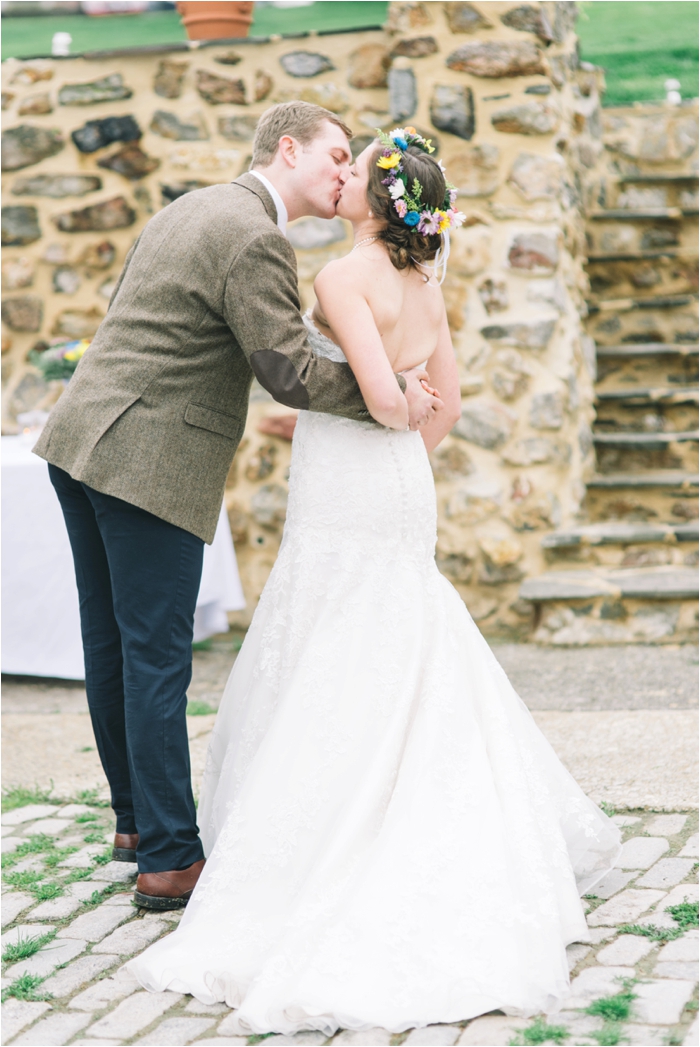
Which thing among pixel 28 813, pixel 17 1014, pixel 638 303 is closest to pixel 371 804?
pixel 17 1014

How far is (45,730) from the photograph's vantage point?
437cm

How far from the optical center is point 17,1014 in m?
2.30

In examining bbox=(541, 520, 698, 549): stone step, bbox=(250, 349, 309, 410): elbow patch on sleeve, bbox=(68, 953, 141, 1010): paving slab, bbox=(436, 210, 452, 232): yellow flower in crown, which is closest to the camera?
bbox=(68, 953, 141, 1010): paving slab

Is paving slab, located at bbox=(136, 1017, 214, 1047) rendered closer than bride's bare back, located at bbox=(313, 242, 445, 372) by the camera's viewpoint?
Yes

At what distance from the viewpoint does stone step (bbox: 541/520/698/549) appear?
5.27 metres

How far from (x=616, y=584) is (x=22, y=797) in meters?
2.72

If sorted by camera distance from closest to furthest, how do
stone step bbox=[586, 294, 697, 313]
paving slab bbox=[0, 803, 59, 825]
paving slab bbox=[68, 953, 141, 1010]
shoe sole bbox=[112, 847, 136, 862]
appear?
paving slab bbox=[68, 953, 141, 1010], shoe sole bbox=[112, 847, 136, 862], paving slab bbox=[0, 803, 59, 825], stone step bbox=[586, 294, 697, 313]

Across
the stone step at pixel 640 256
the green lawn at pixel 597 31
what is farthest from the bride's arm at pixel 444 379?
the green lawn at pixel 597 31

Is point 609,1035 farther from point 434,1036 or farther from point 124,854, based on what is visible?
point 124,854

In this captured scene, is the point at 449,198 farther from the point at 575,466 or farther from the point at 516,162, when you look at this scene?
the point at 575,466

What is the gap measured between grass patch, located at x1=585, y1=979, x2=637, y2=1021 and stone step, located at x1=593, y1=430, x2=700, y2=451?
12.6 ft

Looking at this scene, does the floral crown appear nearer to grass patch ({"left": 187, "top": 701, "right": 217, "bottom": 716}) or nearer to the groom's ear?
the groom's ear

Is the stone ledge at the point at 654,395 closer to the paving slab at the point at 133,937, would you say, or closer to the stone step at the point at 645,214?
the stone step at the point at 645,214

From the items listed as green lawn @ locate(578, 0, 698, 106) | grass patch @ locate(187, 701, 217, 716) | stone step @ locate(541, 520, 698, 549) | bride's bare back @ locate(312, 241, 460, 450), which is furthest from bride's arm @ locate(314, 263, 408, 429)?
green lawn @ locate(578, 0, 698, 106)
